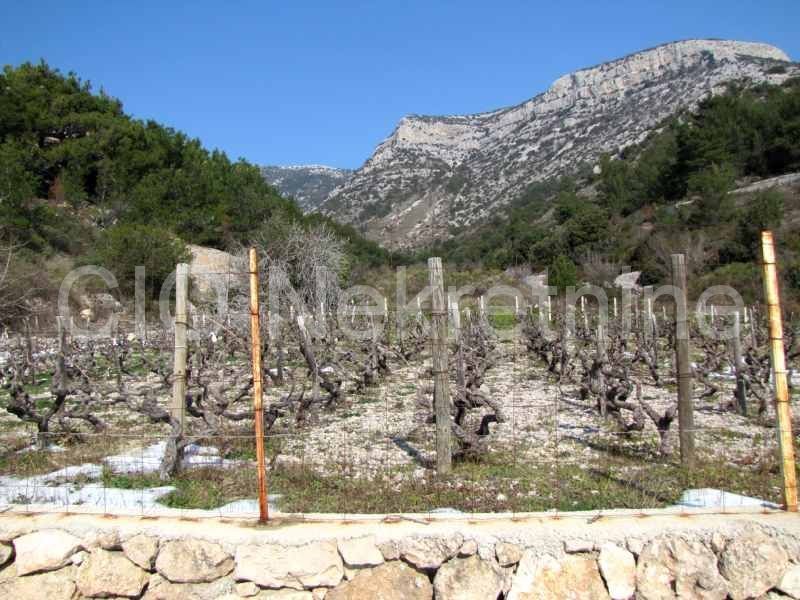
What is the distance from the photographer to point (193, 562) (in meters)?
3.19

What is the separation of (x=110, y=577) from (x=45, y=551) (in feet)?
1.25

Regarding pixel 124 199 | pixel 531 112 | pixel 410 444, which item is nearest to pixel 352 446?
pixel 410 444

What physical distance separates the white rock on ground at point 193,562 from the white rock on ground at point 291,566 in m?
0.09

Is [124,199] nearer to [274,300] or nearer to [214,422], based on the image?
[274,300]

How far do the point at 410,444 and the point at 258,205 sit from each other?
23984 millimetres

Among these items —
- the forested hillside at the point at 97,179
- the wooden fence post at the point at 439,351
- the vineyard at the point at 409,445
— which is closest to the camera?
the vineyard at the point at 409,445

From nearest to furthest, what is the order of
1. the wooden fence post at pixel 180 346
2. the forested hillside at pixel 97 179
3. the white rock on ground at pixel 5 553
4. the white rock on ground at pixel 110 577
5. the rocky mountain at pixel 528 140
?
the white rock on ground at pixel 110 577 < the white rock on ground at pixel 5 553 < the wooden fence post at pixel 180 346 < the forested hillside at pixel 97 179 < the rocky mountain at pixel 528 140

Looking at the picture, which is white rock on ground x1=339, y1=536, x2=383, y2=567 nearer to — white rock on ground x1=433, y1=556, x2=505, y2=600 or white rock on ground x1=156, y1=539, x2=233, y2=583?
white rock on ground x1=433, y1=556, x2=505, y2=600

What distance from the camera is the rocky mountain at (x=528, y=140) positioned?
5922 centimetres

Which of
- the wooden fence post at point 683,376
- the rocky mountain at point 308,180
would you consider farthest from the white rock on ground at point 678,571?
the rocky mountain at point 308,180

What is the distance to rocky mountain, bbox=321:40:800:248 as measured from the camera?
194ft

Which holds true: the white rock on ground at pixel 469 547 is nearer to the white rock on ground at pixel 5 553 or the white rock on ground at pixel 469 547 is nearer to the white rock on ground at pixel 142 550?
the white rock on ground at pixel 142 550

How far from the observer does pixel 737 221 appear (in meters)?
26.0

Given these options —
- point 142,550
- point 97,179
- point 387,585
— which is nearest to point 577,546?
point 387,585
